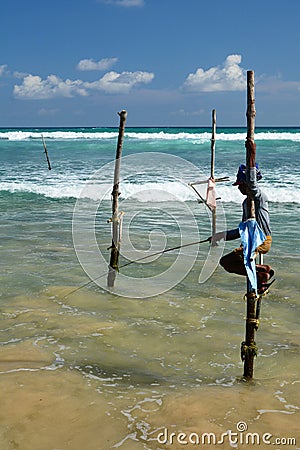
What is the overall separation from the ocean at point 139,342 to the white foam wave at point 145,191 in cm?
368

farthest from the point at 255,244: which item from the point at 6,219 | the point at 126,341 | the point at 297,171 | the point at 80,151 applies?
the point at 80,151

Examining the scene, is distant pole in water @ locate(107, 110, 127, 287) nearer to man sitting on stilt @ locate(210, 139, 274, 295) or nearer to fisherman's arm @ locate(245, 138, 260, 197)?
man sitting on stilt @ locate(210, 139, 274, 295)

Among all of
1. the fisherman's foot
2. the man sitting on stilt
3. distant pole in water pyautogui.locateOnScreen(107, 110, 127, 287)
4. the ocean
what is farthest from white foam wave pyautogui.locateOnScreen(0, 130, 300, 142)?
the fisherman's foot

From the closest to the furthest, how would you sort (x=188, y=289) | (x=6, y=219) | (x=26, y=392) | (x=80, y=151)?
(x=26, y=392)
(x=188, y=289)
(x=6, y=219)
(x=80, y=151)

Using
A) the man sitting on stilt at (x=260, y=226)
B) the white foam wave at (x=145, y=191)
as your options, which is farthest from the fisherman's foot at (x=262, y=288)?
the white foam wave at (x=145, y=191)

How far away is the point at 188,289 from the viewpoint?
7.29 m

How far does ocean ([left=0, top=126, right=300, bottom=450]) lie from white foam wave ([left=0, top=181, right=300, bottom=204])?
145 inches

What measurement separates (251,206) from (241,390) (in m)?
1.54

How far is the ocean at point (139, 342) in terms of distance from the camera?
3703 mm

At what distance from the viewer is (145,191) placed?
17156 mm

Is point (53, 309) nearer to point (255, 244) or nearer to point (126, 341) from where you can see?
point (126, 341)

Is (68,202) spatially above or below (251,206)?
below

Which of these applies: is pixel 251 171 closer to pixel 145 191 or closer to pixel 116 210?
pixel 116 210

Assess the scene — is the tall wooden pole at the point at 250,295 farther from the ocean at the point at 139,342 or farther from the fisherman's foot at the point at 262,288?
the ocean at the point at 139,342
